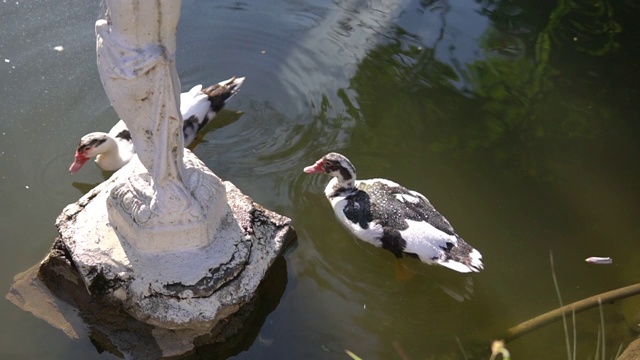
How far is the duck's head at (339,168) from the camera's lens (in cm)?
593

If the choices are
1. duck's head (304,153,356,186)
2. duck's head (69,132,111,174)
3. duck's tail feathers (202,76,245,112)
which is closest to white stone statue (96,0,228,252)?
duck's head (69,132,111,174)

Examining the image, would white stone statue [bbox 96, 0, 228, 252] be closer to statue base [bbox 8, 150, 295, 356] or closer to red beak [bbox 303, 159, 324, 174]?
statue base [bbox 8, 150, 295, 356]

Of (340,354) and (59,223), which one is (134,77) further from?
(340,354)

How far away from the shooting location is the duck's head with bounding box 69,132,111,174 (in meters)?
5.82

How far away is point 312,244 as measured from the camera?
19.0 ft

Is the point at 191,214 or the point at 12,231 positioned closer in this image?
the point at 191,214

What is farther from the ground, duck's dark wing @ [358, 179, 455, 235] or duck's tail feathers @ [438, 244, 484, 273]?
duck's dark wing @ [358, 179, 455, 235]

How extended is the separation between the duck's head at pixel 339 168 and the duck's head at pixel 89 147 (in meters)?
1.73

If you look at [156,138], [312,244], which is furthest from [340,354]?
[156,138]

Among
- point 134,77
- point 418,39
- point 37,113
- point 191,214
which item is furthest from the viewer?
point 418,39

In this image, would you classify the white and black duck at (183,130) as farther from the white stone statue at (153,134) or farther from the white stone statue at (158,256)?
the white stone statue at (153,134)

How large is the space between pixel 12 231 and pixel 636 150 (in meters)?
5.49

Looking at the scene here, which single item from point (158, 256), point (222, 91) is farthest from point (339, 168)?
point (158, 256)

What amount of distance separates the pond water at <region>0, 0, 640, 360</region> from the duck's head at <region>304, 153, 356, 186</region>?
0.34 meters
